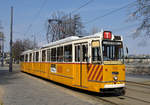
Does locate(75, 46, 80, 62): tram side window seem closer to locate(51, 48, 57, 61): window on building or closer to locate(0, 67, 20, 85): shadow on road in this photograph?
locate(51, 48, 57, 61): window on building

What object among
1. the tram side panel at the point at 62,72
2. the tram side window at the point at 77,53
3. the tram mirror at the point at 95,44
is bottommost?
the tram side panel at the point at 62,72

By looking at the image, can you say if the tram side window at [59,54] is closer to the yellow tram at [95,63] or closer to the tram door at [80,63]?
the yellow tram at [95,63]

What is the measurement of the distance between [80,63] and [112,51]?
5.95ft

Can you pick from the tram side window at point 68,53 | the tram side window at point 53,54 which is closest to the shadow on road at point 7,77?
the tram side window at point 53,54

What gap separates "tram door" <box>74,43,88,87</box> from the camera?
10.2m

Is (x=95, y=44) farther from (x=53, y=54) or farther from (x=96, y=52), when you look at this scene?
(x=53, y=54)

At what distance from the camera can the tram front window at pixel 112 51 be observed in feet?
31.3

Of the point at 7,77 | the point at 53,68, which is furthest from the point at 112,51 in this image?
the point at 7,77

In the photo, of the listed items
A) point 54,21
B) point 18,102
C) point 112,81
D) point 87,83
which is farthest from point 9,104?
point 54,21

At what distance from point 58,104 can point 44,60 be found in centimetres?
899

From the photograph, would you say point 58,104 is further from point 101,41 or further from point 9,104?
point 101,41

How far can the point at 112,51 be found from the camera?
9.74 meters

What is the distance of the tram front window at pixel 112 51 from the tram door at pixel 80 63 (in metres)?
1.08

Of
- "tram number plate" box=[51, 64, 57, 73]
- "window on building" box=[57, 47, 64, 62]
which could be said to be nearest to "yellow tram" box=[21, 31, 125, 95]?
"window on building" box=[57, 47, 64, 62]
